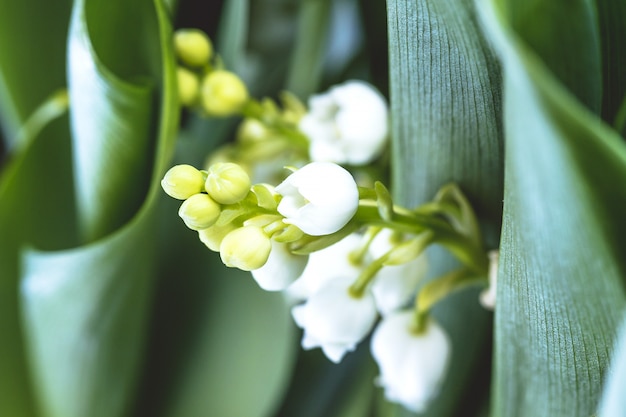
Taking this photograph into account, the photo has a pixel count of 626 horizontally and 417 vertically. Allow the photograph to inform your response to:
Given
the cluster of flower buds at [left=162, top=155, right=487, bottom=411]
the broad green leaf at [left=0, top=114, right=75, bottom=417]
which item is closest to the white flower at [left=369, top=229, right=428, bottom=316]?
the cluster of flower buds at [left=162, top=155, right=487, bottom=411]

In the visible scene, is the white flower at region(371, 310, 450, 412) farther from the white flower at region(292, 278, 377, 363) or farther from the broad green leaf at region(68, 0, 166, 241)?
the broad green leaf at region(68, 0, 166, 241)

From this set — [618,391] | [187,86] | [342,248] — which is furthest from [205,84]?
[618,391]

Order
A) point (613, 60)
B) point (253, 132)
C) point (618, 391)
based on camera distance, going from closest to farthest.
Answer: point (618, 391)
point (613, 60)
point (253, 132)

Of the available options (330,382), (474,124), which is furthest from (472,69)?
(330,382)

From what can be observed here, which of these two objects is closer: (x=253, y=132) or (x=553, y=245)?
(x=553, y=245)

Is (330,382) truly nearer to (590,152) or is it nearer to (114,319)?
(114,319)

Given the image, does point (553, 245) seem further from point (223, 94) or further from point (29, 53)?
point (29, 53)
